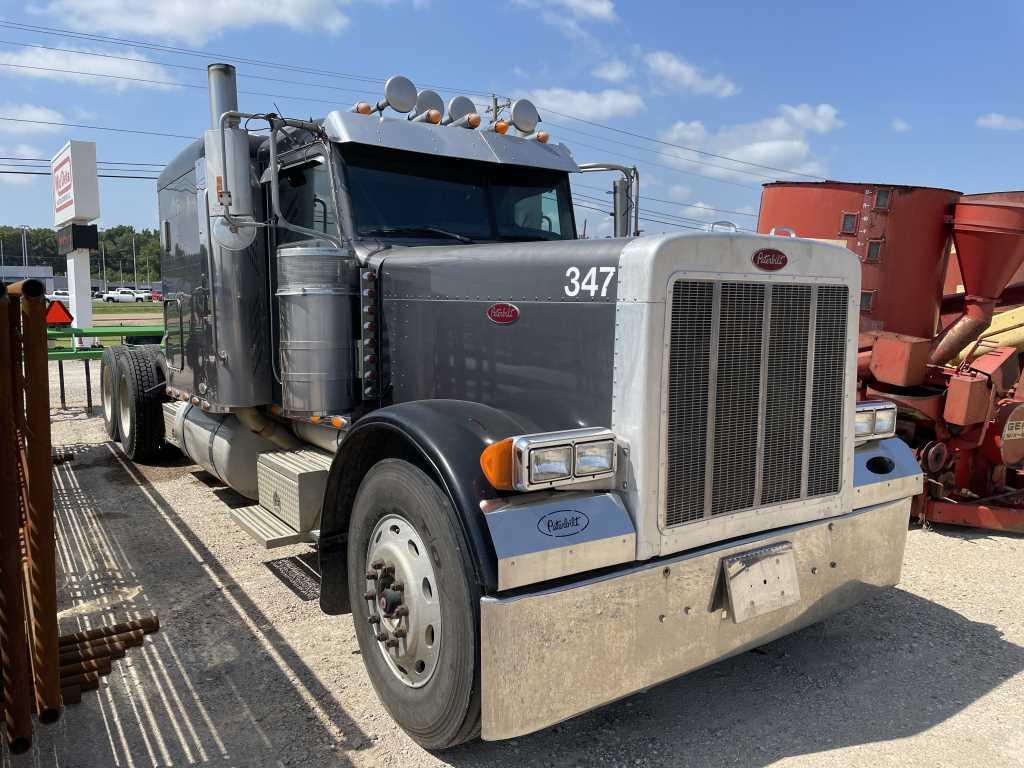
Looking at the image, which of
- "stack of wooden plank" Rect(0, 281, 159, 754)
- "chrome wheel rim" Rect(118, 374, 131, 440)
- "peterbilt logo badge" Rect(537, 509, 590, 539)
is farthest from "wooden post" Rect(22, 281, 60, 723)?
"chrome wheel rim" Rect(118, 374, 131, 440)

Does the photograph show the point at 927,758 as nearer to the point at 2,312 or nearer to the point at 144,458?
the point at 2,312

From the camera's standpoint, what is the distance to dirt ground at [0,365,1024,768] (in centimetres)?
312

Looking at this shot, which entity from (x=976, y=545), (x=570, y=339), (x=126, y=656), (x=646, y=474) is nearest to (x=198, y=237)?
(x=126, y=656)

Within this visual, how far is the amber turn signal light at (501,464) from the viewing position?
2.77 metres

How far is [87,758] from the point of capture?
305 centimetres

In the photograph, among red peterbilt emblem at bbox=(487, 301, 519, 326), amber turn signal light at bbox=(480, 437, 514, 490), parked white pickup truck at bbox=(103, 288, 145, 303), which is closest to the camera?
amber turn signal light at bbox=(480, 437, 514, 490)

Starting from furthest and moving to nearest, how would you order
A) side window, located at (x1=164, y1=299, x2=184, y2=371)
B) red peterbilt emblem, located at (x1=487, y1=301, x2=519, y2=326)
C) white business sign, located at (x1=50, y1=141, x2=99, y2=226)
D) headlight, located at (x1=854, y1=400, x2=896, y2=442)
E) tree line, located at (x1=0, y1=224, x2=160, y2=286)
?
tree line, located at (x1=0, y1=224, x2=160, y2=286), white business sign, located at (x1=50, y1=141, x2=99, y2=226), side window, located at (x1=164, y1=299, x2=184, y2=371), headlight, located at (x1=854, y1=400, x2=896, y2=442), red peterbilt emblem, located at (x1=487, y1=301, x2=519, y2=326)

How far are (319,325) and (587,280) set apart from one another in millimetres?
1826

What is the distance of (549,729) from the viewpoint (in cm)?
331

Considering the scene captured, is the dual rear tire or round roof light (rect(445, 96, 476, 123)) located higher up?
round roof light (rect(445, 96, 476, 123))

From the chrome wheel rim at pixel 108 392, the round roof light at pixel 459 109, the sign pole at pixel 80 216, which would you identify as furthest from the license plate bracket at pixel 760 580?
the sign pole at pixel 80 216

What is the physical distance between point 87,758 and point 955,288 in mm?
8066

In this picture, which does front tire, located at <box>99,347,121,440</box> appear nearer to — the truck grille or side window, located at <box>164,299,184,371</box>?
side window, located at <box>164,299,184,371</box>

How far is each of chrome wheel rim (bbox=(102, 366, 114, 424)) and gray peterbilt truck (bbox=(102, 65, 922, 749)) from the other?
4931 mm
